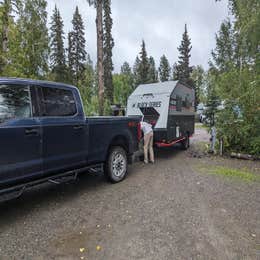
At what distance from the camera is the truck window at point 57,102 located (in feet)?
12.4

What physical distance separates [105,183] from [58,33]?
98.7 ft

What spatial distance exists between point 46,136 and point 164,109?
4987 millimetres

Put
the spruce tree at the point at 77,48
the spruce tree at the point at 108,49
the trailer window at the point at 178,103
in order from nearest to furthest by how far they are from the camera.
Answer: the trailer window at the point at 178,103, the spruce tree at the point at 77,48, the spruce tree at the point at 108,49

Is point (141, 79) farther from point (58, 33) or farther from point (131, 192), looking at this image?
point (131, 192)

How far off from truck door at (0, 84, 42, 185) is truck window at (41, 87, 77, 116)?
252mm

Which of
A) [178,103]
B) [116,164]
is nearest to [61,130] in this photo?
[116,164]

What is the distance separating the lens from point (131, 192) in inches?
186

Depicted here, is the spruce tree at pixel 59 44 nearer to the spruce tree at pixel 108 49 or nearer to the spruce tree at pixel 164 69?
the spruce tree at pixel 108 49

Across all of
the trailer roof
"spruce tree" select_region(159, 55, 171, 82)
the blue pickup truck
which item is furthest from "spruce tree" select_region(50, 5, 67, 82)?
"spruce tree" select_region(159, 55, 171, 82)

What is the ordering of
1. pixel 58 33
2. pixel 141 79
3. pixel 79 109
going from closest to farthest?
pixel 79 109 < pixel 58 33 < pixel 141 79

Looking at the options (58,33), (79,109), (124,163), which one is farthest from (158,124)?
(58,33)

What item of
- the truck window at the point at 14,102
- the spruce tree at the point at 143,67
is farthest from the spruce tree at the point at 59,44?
the truck window at the point at 14,102

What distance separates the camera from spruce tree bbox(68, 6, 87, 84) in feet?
105

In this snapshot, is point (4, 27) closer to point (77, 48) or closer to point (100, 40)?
point (100, 40)
